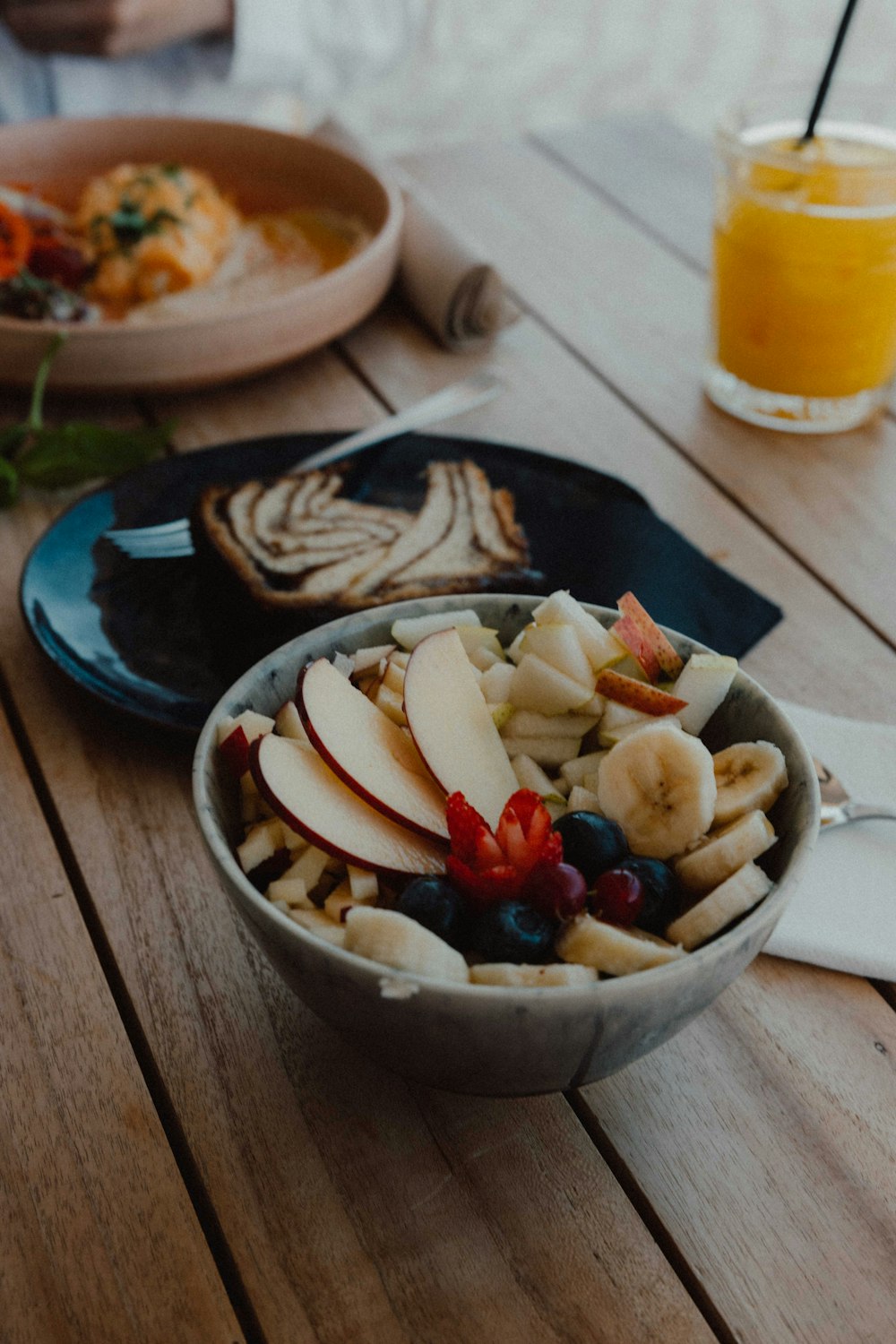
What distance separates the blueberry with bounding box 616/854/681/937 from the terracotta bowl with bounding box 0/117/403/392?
0.80 meters

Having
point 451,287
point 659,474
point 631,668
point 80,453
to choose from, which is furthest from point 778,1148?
point 451,287

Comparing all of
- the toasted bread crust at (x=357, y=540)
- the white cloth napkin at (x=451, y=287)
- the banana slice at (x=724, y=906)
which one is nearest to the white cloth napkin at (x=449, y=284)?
the white cloth napkin at (x=451, y=287)

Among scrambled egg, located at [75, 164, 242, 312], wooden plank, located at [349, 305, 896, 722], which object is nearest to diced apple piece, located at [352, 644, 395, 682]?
wooden plank, located at [349, 305, 896, 722]

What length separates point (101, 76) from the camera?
207 cm

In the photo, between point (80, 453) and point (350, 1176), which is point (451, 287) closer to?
point (80, 453)

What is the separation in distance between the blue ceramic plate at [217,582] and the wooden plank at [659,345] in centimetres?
17

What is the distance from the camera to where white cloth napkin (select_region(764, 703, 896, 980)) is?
0.67 metres

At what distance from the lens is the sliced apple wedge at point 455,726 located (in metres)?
0.59

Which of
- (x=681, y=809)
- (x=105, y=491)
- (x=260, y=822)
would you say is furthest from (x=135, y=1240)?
(x=105, y=491)

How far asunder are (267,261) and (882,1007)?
1.12 metres

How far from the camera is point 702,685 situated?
63 centimetres

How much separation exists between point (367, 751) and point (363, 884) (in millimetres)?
81

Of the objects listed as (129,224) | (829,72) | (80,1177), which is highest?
(829,72)

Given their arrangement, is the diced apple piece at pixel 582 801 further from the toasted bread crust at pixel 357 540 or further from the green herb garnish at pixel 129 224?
the green herb garnish at pixel 129 224
